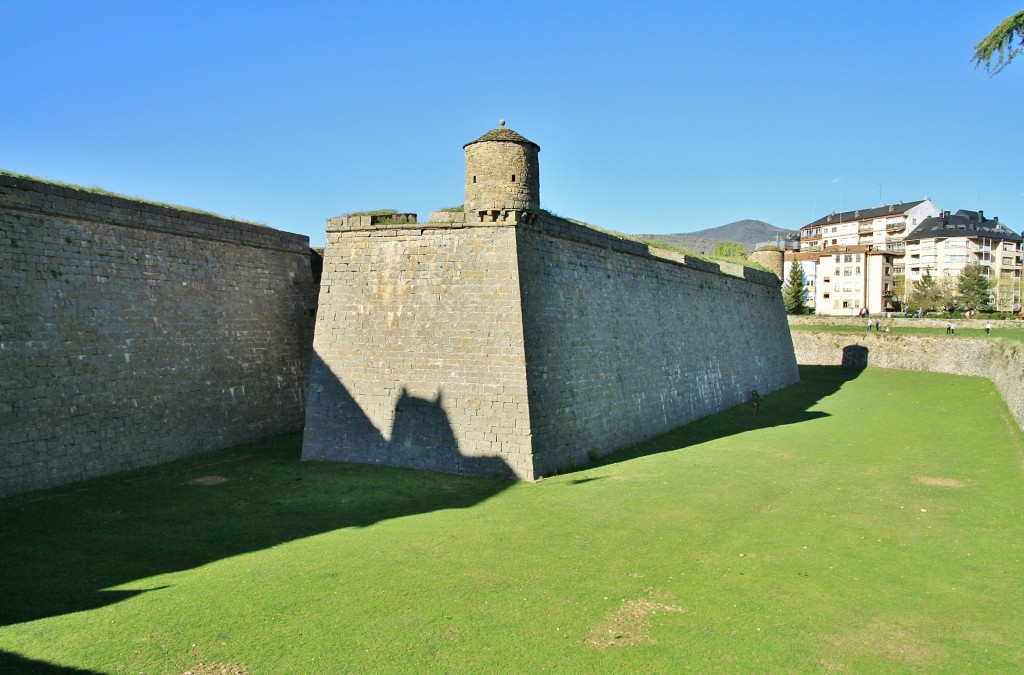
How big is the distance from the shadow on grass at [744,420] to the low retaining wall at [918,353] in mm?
6084

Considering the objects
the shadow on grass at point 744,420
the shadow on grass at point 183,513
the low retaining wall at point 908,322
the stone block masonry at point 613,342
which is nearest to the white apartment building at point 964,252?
the low retaining wall at point 908,322

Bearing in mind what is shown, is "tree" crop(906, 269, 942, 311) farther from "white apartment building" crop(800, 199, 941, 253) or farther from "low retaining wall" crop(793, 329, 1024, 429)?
"low retaining wall" crop(793, 329, 1024, 429)

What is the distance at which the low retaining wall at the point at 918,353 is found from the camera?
26.8m

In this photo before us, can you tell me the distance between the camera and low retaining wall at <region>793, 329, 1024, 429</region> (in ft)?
88.0

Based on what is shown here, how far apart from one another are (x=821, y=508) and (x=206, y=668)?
30.9 ft

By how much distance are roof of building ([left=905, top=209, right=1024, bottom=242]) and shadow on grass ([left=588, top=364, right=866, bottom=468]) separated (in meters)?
52.7

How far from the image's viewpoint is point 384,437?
611 inches

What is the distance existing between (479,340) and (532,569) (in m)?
6.74

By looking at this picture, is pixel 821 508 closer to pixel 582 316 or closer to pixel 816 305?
pixel 582 316

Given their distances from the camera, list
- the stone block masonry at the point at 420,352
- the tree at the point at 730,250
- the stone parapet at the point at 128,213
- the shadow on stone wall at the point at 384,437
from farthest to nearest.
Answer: the tree at the point at 730,250
the shadow on stone wall at the point at 384,437
the stone block masonry at the point at 420,352
the stone parapet at the point at 128,213

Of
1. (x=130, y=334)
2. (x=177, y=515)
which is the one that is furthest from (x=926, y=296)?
(x=177, y=515)

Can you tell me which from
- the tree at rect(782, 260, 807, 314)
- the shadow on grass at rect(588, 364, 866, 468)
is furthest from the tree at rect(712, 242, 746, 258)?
the tree at rect(782, 260, 807, 314)

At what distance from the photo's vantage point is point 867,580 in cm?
816

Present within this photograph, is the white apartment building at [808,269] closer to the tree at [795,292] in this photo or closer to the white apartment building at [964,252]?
the tree at [795,292]
